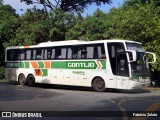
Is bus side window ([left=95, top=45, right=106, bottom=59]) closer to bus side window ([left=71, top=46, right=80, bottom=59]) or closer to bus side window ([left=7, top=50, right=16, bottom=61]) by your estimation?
bus side window ([left=71, top=46, right=80, bottom=59])

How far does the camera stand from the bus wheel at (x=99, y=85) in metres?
24.3

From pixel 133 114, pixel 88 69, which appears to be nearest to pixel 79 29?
pixel 88 69

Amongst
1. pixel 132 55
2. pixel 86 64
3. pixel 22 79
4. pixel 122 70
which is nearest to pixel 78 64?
pixel 86 64

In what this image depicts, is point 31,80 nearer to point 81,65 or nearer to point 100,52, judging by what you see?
point 81,65

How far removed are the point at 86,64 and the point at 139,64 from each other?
3.43 m

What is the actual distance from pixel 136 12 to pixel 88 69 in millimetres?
7258

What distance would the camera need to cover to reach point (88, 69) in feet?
81.3

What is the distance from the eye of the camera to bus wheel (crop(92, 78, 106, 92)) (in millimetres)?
24266

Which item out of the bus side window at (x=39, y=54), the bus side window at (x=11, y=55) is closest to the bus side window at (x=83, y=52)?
the bus side window at (x=39, y=54)

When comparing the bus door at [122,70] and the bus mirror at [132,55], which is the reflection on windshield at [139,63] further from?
the bus door at [122,70]

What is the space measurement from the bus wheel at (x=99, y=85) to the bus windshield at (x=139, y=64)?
2.25 metres

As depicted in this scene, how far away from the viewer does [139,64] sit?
2341cm

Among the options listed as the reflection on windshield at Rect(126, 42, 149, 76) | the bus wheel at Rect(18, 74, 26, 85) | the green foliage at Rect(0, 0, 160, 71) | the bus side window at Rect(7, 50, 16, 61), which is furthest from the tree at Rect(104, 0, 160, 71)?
the bus side window at Rect(7, 50, 16, 61)

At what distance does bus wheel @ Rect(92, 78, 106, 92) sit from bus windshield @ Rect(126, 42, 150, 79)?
2.25 meters
